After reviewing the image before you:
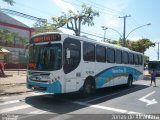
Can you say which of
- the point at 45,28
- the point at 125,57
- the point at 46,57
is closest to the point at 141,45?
the point at 45,28

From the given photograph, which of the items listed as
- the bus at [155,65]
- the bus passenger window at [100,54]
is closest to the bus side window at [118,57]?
the bus passenger window at [100,54]

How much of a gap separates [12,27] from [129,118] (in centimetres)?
4863

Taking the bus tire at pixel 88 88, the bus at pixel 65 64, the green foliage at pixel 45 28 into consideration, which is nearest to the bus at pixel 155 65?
the green foliage at pixel 45 28

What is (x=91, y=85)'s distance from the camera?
16.3m

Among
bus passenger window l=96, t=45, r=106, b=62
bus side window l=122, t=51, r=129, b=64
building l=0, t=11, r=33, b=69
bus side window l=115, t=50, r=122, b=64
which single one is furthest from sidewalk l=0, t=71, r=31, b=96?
building l=0, t=11, r=33, b=69

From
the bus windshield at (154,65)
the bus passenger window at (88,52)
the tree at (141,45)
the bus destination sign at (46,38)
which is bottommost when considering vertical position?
the bus windshield at (154,65)

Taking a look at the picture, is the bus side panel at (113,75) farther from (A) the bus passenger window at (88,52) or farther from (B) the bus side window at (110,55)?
(A) the bus passenger window at (88,52)

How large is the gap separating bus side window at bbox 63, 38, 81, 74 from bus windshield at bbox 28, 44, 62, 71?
1.08ft

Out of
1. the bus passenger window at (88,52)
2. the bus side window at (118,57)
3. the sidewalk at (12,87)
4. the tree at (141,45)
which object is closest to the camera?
the bus passenger window at (88,52)

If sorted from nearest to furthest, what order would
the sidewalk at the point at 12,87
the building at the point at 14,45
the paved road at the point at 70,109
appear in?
the paved road at the point at 70,109 < the sidewalk at the point at 12,87 < the building at the point at 14,45

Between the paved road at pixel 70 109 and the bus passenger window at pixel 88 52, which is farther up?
the bus passenger window at pixel 88 52

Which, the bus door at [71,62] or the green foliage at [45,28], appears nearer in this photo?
the bus door at [71,62]

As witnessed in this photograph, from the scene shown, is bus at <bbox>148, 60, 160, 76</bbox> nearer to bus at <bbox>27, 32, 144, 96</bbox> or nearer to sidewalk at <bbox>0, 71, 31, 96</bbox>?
sidewalk at <bbox>0, 71, 31, 96</bbox>

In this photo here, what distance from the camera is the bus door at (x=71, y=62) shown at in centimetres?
1351
